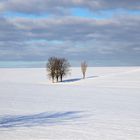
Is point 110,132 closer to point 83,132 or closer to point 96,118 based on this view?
point 83,132

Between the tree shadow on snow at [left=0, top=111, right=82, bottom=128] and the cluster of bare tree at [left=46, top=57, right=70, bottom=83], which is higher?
the cluster of bare tree at [left=46, top=57, right=70, bottom=83]

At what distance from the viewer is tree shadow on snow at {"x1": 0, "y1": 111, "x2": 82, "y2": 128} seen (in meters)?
16.6

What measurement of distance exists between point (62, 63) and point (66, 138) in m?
72.0

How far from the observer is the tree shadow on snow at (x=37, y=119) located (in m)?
16.6

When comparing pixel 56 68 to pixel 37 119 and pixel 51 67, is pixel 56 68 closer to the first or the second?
pixel 51 67

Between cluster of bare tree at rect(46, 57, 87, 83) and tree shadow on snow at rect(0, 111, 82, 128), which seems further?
cluster of bare tree at rect(46, 57, 87, 83)

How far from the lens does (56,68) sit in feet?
272

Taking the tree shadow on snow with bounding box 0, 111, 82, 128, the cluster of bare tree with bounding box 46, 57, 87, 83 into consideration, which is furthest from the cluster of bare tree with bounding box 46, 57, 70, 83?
the tree shadow on snow with bounding box 0, 111, 82, 128

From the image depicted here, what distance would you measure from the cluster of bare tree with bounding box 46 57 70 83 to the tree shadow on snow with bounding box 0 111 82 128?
202 feet

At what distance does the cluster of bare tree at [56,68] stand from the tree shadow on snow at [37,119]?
6153 centimetres

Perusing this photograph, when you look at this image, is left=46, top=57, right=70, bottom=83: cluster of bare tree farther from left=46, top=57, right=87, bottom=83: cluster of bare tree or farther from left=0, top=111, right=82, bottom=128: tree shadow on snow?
left=0, top=111, right=82, bottom=128: tree shadow on snow

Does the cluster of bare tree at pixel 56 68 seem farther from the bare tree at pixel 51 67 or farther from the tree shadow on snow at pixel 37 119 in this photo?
the tree shadow on snow at pixel 37 119

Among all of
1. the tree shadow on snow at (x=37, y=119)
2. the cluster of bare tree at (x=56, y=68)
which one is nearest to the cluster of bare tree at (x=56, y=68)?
the cluster of bare tree at (x=56, y=68)

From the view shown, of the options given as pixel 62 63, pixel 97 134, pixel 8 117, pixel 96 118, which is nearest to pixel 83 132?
pixel 97 134
